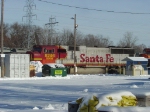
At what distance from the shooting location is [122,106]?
787cm

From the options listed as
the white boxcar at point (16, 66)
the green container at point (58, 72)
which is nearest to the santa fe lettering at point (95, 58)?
the green container at point (58, 72)

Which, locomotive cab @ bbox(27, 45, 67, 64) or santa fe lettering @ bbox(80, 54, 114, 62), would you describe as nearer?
locomotive cab @ bbox(27, 45, 67, 64)

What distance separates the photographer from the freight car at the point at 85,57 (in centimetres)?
4775

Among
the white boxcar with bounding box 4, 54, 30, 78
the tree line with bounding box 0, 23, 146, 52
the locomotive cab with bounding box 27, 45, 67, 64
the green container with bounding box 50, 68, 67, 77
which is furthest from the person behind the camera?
the tree line with bounding box 0, 23, 146, 52

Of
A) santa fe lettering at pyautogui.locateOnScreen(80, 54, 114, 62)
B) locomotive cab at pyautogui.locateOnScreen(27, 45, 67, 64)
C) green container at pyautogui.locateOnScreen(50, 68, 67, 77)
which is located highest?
locomotive cab at pyautogui.locateOnScreen(27, 45, 67, 64)

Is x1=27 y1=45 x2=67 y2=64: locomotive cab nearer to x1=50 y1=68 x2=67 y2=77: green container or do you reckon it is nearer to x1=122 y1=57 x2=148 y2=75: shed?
x1=50 y1=68 x2=67 y2=77: green container

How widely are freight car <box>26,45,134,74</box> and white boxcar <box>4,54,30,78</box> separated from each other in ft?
33.2

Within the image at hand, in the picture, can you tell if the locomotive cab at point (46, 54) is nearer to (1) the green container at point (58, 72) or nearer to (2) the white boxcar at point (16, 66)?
(1) the green container at point (58, 72)

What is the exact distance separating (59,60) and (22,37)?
2306 inches

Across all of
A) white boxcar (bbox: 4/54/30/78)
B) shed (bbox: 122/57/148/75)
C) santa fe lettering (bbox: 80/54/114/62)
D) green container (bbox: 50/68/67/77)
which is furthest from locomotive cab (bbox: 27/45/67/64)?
white boxcar (bbox: 4/54/30/78)

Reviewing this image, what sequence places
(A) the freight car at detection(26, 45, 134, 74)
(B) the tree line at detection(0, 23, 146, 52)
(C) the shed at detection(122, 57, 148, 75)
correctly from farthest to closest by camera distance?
(B) the tree line at detection(0, 23, 146, 52) → (A) the freight car at detection(26, 45, 134, 74) → (C) the shed at detection(122, 57, 148, 75)

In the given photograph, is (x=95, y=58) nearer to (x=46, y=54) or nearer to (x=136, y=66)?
(x=136, y=66)

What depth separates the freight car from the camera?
157 feet

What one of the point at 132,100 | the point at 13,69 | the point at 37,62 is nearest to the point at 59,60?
the point at 37,62
